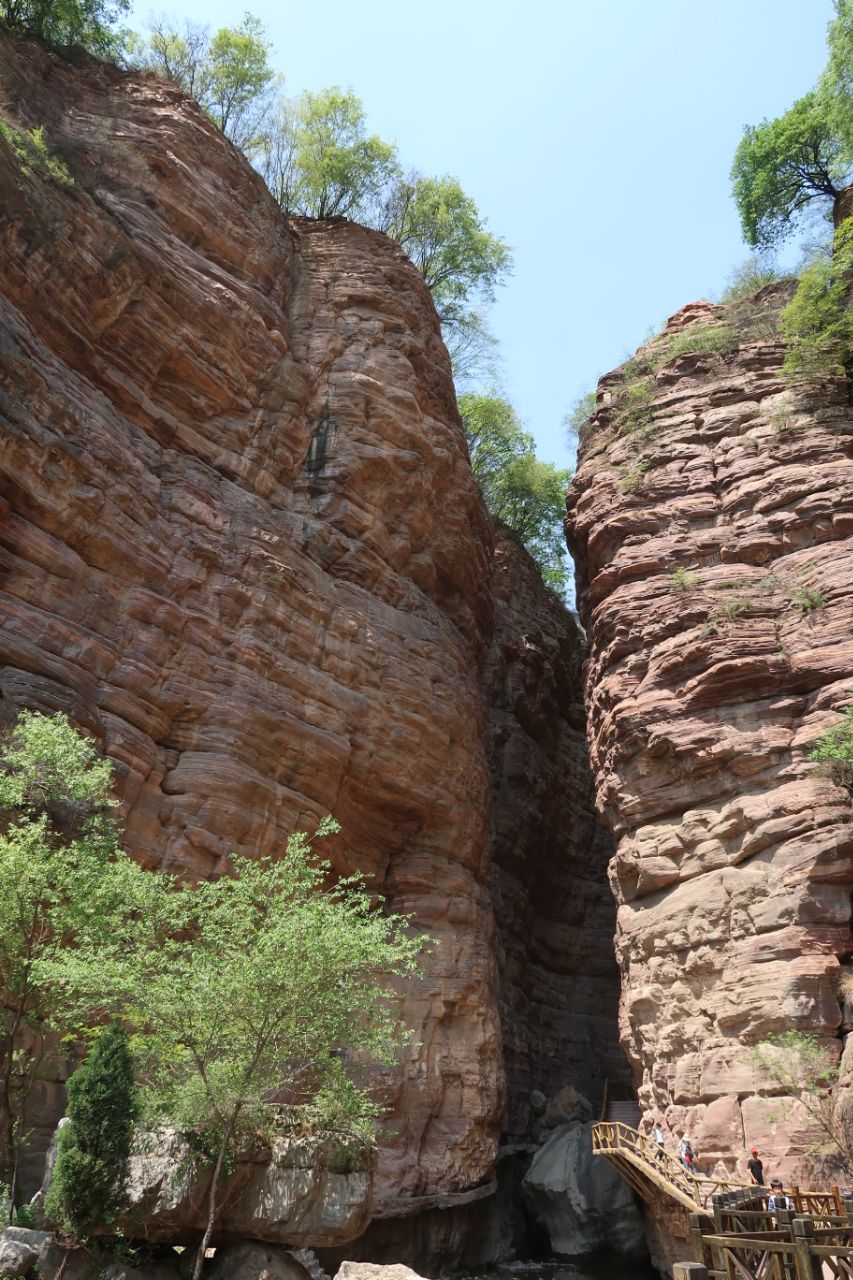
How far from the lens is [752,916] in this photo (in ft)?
60.8

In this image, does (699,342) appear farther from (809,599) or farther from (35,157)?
(35,157)

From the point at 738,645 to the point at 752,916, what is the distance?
5934 millimetres

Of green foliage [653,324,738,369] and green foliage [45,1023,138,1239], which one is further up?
green foliage [653,324,738,369]

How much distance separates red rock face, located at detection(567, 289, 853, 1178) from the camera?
17750 millimetres

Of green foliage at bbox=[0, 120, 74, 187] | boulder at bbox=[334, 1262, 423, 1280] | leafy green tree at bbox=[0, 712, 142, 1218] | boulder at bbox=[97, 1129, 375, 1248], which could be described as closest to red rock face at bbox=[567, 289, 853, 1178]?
boulder at bbox=[334, 1262, 423, 1280]

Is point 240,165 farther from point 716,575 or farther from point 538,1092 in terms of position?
point 538,1092

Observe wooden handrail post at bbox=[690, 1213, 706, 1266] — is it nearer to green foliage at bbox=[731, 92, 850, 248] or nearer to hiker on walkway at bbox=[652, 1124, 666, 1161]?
hiker on walkway at bbox=[652, 1124, 666, 1161]

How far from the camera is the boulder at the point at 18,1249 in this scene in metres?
9.49

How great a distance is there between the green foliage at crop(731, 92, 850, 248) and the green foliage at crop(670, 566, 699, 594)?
17039 millimetres

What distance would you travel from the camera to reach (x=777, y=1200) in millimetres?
12727

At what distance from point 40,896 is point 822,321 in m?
24.1

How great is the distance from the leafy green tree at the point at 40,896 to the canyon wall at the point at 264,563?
1.59 m

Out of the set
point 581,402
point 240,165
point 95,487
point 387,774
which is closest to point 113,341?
point 95,487

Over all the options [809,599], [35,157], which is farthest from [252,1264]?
[35,157]
